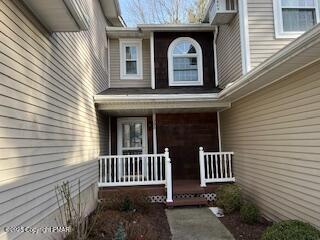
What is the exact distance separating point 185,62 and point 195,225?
20.6ft

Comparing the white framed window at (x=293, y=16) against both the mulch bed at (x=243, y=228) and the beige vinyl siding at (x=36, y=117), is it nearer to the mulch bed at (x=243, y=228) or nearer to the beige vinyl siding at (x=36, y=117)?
the mulch bed at (x=243, y=228)

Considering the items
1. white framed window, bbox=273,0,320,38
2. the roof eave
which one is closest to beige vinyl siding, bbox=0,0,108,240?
the roof eave

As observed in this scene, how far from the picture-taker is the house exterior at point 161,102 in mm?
3828

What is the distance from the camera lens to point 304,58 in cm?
448

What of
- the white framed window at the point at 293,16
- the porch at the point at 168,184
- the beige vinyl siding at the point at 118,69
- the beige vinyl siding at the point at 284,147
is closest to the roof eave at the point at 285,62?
the beige vinyl siding at the point at 284,147

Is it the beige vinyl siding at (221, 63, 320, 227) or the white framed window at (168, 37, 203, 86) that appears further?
the white framed window at (168, 37, 203, 86)

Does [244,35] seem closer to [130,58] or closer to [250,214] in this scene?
A: [250,214]

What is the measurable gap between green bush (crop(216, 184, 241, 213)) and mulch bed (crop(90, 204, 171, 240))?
1.49 m

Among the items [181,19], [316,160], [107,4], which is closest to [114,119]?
[107,4]

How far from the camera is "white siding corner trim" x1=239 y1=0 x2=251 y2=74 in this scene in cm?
777

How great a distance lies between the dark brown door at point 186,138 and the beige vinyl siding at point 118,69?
66.5 inches

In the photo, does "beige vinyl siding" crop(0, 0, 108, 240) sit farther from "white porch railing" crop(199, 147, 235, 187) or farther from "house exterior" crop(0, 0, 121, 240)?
"white porch railing" crop(199, 147, 235, 187)

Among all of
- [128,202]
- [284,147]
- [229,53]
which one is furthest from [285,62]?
[128,202]

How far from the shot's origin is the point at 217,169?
8992 millimetres
